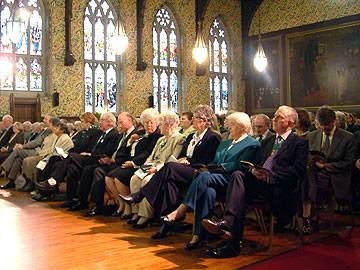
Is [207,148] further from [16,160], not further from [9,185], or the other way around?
Answer: [9,185]

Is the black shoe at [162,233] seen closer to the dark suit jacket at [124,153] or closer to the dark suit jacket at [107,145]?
the dark suit jacket at [124,153]

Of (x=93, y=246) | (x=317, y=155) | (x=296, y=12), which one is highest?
(x=296, y=12)

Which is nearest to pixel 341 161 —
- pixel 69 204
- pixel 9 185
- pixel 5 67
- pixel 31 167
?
pixel 69 204

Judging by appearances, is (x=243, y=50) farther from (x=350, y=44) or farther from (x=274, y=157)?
(x=274, y=157)

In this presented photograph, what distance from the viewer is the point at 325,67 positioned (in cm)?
1356

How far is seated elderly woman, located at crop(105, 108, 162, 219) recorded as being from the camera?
5.38 m

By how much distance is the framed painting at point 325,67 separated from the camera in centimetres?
1290

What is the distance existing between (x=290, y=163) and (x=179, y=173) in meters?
1.06

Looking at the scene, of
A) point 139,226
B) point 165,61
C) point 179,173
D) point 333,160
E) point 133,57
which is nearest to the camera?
point 179,173

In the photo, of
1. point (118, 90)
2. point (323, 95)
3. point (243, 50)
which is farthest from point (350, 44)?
point (118, 90)

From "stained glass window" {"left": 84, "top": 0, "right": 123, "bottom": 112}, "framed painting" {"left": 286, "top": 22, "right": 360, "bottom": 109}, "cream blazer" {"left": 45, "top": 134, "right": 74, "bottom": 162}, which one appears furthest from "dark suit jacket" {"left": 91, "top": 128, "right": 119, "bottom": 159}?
"framed painting" {"left": 286, "top": 22, "right": 360, "bottom": 109}

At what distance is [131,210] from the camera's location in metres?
5.48

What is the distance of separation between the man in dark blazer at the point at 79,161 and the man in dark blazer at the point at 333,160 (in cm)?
280

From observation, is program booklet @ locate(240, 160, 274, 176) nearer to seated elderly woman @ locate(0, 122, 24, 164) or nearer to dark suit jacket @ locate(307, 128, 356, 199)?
dark suit jacket @ locate(307, 128, 356, 199)
